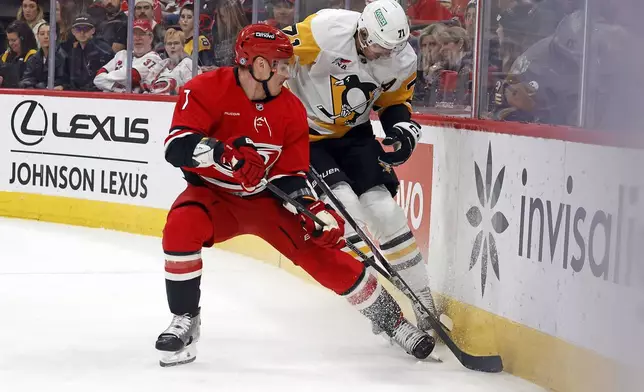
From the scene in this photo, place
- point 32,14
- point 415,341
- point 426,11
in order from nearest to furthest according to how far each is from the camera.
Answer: point 415,341 → point 426,11 → point 32,14

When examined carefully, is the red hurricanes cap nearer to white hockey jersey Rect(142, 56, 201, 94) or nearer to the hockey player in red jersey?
white hockey jersey Rect(142, 56, 201, 94)

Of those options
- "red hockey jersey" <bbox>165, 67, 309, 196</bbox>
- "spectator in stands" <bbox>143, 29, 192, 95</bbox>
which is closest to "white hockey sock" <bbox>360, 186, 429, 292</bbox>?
"red hockey jersey" <bbox>165, 67, 309, 196</bbox>

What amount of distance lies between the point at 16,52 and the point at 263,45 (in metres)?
4.45

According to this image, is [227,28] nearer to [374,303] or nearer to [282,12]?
[282,12]

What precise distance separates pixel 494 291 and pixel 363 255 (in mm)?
466

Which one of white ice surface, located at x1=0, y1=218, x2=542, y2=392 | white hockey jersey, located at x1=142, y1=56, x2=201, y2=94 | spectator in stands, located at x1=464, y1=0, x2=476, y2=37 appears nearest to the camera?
white ice surface, located at x1=0, y1=218, x2=542, y2=392

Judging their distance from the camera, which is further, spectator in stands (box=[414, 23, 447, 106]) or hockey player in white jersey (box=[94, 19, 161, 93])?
hockey player in white jersey (box=[94, 19, 161, 93])

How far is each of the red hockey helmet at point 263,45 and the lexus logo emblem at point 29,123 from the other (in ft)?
13.2

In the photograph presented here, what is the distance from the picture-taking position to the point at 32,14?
7379 millimetres

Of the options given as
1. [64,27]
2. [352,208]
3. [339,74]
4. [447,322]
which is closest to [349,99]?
[339,74]

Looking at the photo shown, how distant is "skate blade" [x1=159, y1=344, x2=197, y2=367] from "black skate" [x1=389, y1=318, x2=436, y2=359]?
2.29 feet

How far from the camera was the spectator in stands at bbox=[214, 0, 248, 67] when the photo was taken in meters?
6.19

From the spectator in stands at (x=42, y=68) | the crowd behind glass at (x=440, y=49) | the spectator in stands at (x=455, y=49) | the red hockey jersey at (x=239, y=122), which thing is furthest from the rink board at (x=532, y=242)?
the spectator in stands at (x=42, y=68)

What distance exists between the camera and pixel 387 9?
12.3 ft
